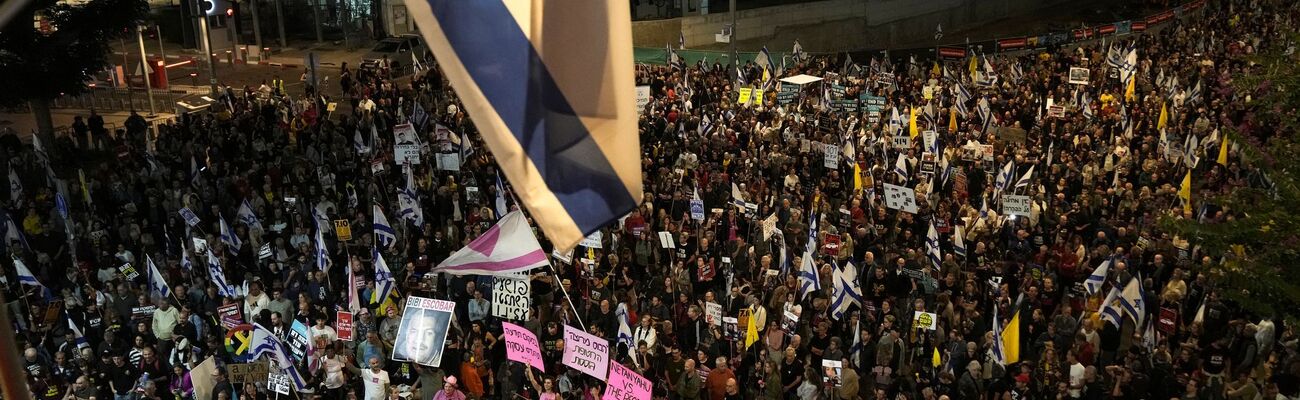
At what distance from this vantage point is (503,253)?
535 inches

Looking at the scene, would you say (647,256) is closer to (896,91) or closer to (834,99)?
(834,99)

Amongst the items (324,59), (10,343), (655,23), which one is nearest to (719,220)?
(10,343)

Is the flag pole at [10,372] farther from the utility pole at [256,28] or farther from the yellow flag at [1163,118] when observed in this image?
the utility pole at [256,28]

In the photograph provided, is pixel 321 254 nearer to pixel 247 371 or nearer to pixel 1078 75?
pixel 247 371

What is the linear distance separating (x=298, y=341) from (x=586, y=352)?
3.87 meters

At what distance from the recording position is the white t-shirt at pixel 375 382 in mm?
13109

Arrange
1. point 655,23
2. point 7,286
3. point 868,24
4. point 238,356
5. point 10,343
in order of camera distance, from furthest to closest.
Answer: point 868,24 < point 655,23 < point 7,286 < point 238,356 < point 10,343

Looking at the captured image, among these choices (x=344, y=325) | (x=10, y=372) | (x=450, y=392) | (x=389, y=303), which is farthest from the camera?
(x=389, y=303)

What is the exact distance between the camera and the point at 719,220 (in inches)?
729

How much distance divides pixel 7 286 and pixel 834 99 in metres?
17.5

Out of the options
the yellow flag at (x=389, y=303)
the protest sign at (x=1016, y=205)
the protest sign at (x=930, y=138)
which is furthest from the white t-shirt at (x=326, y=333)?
the protest sign at (x=930, y=138)

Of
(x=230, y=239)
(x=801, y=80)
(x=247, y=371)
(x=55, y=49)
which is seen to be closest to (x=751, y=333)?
(x=247, y=371)

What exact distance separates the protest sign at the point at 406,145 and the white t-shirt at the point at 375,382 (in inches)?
331

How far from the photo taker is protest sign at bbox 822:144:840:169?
67.5 ft
